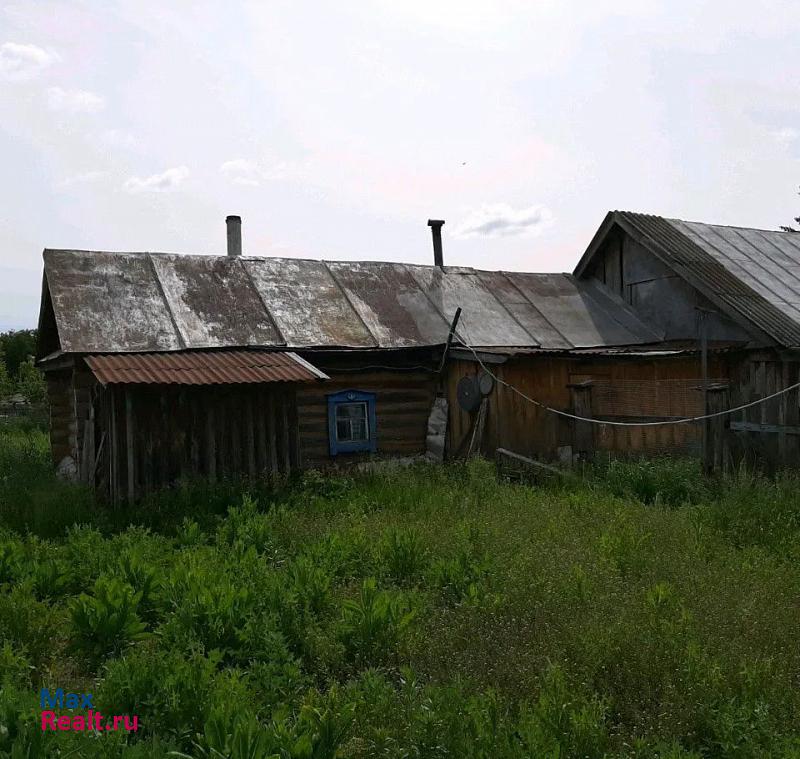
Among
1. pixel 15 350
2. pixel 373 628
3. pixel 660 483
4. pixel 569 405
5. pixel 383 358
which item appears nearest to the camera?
pixel 373 628

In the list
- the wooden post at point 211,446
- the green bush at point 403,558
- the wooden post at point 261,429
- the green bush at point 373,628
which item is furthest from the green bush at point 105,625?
the wooden post at point 261,429

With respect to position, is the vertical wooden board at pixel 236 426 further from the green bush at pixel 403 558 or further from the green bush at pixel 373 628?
the green bush at pixel 373 628

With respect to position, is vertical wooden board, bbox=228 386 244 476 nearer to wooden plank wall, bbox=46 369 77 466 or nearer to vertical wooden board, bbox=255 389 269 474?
vertical wooden board, bbox=255 389 269 474

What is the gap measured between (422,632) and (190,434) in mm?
6565

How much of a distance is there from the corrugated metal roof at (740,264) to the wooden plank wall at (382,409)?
5.34 meters

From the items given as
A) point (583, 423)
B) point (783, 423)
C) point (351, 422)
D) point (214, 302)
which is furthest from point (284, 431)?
point (783, 423)

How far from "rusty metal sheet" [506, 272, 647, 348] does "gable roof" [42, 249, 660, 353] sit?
29 millimetres

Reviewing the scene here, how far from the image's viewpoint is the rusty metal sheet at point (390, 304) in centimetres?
1368

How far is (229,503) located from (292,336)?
3814 mm

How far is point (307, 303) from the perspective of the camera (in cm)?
1395

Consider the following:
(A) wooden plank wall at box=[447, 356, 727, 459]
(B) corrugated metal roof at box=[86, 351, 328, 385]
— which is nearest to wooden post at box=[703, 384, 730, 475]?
(A) wooden plank wall at box=[447, 356, 727, 459]

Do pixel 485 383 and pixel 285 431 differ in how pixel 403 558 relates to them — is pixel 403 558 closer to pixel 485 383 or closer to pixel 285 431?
pixel 285 431

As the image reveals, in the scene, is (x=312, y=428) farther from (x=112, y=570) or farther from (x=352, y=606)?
(x=352, y=606)

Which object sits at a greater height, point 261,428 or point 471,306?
point 471,306
